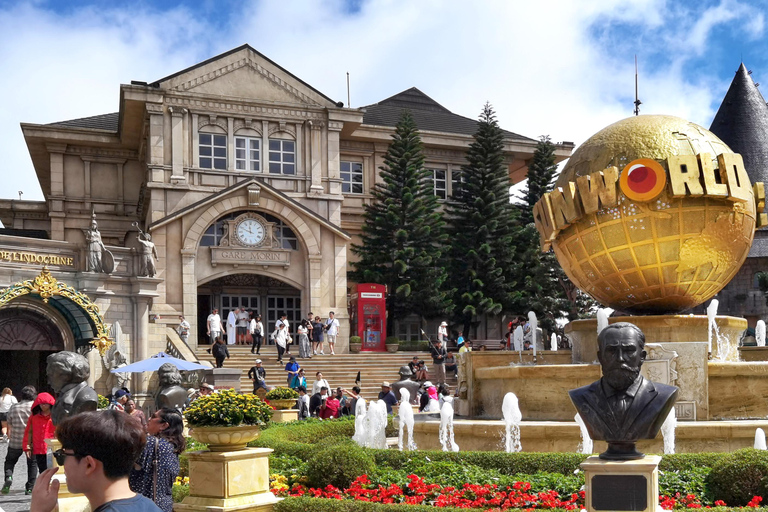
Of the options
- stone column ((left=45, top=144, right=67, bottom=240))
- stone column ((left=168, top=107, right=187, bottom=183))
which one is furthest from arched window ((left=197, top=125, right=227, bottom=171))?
stone column ((left=45, top=144, right=67, bottom=240))

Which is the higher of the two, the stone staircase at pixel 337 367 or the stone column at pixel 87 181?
the stone column at pixel 87 181

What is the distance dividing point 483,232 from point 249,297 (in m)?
10.6

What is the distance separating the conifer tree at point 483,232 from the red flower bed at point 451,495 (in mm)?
28845

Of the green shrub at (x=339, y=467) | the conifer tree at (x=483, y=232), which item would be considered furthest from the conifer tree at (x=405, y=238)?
the green shrub at (x=339, y=467)

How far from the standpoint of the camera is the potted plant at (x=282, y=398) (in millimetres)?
21109

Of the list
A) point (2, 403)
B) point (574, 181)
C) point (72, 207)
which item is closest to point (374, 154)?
point (72, 207)

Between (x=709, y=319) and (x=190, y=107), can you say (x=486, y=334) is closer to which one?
(x=190, y=107)

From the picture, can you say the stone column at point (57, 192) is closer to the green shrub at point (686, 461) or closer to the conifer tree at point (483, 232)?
the conifer tree at point (483, 232)

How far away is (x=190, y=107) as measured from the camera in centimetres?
3600

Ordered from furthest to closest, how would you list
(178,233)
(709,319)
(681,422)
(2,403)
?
(178,233)
(2,403)
(709,319)
(681,422)

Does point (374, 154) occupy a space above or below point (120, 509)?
above

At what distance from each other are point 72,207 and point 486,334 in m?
19.5

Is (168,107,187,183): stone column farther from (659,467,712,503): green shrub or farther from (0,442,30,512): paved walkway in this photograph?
(659,467,712,503): green shrub

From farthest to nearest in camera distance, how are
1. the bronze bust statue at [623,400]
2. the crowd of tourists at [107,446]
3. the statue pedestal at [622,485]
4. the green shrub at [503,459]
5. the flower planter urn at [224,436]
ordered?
the green shrub at [503,459], the flower planter urn at [224,436], the bronze bust statue at [623,400], the statue pedestal at [622,485], the crowd of tourists at [107,446]
